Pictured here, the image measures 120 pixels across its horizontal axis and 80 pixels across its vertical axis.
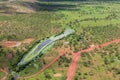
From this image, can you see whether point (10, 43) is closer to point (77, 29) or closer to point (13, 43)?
point (13, 43)

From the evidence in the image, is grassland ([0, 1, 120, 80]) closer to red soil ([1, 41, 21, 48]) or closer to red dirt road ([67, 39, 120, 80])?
red dirt road ([67, 39, 120, 80])

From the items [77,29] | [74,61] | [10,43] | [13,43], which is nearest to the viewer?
[74,61]

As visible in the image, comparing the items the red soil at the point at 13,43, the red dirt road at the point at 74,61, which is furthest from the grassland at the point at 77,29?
the red soil at the point at 13,43

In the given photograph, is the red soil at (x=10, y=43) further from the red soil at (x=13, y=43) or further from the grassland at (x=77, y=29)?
the grassland at (x=77, y=29)

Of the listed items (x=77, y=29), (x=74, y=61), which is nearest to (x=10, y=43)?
(x=74, y=61)

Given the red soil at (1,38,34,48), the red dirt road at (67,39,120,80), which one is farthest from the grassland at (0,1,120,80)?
the red soil at (1,38,34,48)

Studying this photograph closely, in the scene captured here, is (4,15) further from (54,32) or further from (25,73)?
(25,73)

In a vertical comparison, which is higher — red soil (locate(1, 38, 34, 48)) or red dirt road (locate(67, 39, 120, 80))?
red soil (locate(1, 38, 34, 48))

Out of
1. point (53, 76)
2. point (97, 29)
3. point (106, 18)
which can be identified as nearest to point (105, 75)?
point (53, 76)

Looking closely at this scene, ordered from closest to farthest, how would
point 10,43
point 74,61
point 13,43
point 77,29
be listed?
point 74,61 < point 10,43 < point 13,43 < point 77,29
